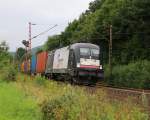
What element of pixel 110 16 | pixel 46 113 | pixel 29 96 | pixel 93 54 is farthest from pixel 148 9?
pixel 46 113

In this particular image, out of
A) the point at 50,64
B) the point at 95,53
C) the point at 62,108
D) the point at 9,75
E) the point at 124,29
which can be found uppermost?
the point at 124,29

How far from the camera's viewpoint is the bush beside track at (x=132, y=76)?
40.2 m

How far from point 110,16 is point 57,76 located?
1935 cm

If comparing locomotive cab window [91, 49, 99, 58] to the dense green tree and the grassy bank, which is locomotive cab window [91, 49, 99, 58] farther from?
the grassy bank

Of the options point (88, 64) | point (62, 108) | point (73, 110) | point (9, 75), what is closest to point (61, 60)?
point (88, 64)

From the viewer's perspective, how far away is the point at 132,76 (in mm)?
43469

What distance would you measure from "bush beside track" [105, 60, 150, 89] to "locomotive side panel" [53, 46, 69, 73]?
665 cm

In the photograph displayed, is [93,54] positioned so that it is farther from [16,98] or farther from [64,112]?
[64,112]

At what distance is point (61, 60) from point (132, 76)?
27.2 feet

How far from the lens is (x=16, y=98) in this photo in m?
22.3

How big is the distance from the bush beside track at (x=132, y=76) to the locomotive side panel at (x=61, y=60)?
6.65 metres

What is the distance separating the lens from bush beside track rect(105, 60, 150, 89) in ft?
132

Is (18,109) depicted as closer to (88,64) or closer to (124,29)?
(88,64)

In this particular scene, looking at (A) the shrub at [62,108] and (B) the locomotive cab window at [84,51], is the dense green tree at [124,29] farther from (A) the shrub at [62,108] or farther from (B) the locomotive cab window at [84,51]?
(A) the shrub at [62,108]
